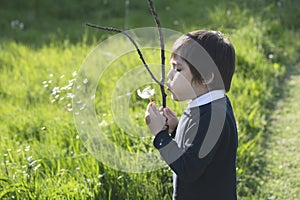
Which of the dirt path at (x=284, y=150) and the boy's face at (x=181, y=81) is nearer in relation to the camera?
the boy's face at (x=181, y=81)

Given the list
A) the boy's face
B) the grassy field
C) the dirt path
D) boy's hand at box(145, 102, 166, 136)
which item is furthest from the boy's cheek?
the dirt path

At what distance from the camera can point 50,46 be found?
565 cm

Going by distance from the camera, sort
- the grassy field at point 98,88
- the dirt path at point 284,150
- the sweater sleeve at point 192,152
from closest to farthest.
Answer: the sweater sleeve at point 192,152
the grassy field at point 98,88
the dirt path at point 284,150

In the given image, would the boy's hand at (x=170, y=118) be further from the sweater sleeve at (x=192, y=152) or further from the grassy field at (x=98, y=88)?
the grassy field at (x=98, y=88)

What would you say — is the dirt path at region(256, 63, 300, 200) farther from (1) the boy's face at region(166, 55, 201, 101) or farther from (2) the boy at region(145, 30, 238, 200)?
(1) the boy's face at region(166, 55, 201, 101)

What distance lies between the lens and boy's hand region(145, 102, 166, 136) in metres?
2.11

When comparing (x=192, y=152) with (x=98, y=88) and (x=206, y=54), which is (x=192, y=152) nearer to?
(x=206, y=54)

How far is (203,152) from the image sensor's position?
6.61ft

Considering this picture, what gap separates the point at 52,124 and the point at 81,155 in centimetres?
64

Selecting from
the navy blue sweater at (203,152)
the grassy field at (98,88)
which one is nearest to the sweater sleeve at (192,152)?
the navy blue sweater at (203,152)

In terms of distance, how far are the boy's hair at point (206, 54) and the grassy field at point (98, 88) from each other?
1.11 meters

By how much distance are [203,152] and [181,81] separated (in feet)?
0.97

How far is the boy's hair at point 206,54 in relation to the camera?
206 centimetres

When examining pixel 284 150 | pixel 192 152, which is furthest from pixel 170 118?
pixel 284 150
